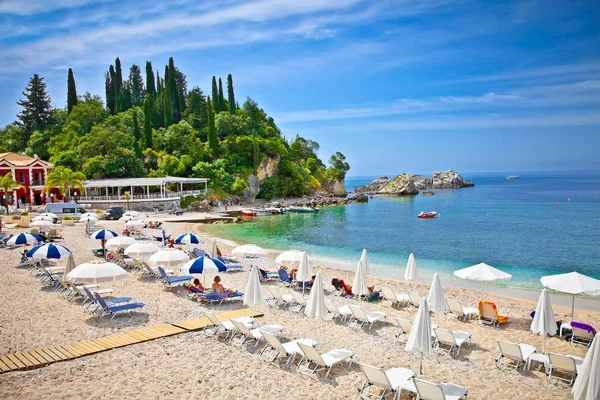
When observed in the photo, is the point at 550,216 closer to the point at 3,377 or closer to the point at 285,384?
the point at 285,384

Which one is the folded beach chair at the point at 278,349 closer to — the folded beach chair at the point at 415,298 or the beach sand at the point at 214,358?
the beach sand at the point at 214,358

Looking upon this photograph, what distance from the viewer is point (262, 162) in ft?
237

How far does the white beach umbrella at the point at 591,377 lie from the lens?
6062mm

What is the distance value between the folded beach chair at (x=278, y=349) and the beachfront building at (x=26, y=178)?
156 feet

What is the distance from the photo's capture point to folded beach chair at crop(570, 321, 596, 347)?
35.1 ft

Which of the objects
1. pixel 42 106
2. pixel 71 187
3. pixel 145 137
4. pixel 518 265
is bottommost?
pixel 518 265

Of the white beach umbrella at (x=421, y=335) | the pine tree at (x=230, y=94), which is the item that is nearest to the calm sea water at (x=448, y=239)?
the white beach umbrella at (x=421, y=335)

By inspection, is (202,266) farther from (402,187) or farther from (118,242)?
(402,187)

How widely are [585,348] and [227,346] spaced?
8.84 metres

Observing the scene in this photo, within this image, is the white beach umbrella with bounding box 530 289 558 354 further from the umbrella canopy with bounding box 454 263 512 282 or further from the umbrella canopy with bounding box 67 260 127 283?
the umbrella canopy with bounding box 67 260 127 283

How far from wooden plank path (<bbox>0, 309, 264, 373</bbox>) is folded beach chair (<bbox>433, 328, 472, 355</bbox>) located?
4.88 meters

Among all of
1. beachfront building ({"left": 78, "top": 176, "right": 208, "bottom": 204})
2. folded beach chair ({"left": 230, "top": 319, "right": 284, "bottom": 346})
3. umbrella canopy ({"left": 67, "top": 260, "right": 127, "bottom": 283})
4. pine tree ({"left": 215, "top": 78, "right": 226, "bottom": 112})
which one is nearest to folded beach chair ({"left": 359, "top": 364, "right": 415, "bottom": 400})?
folded beach chair ({"left": 230, "top": 319, "right": 284, "bottom": 346})

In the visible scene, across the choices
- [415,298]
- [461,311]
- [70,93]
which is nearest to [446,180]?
[70,93]

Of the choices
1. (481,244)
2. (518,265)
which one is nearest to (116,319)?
(518,265)
